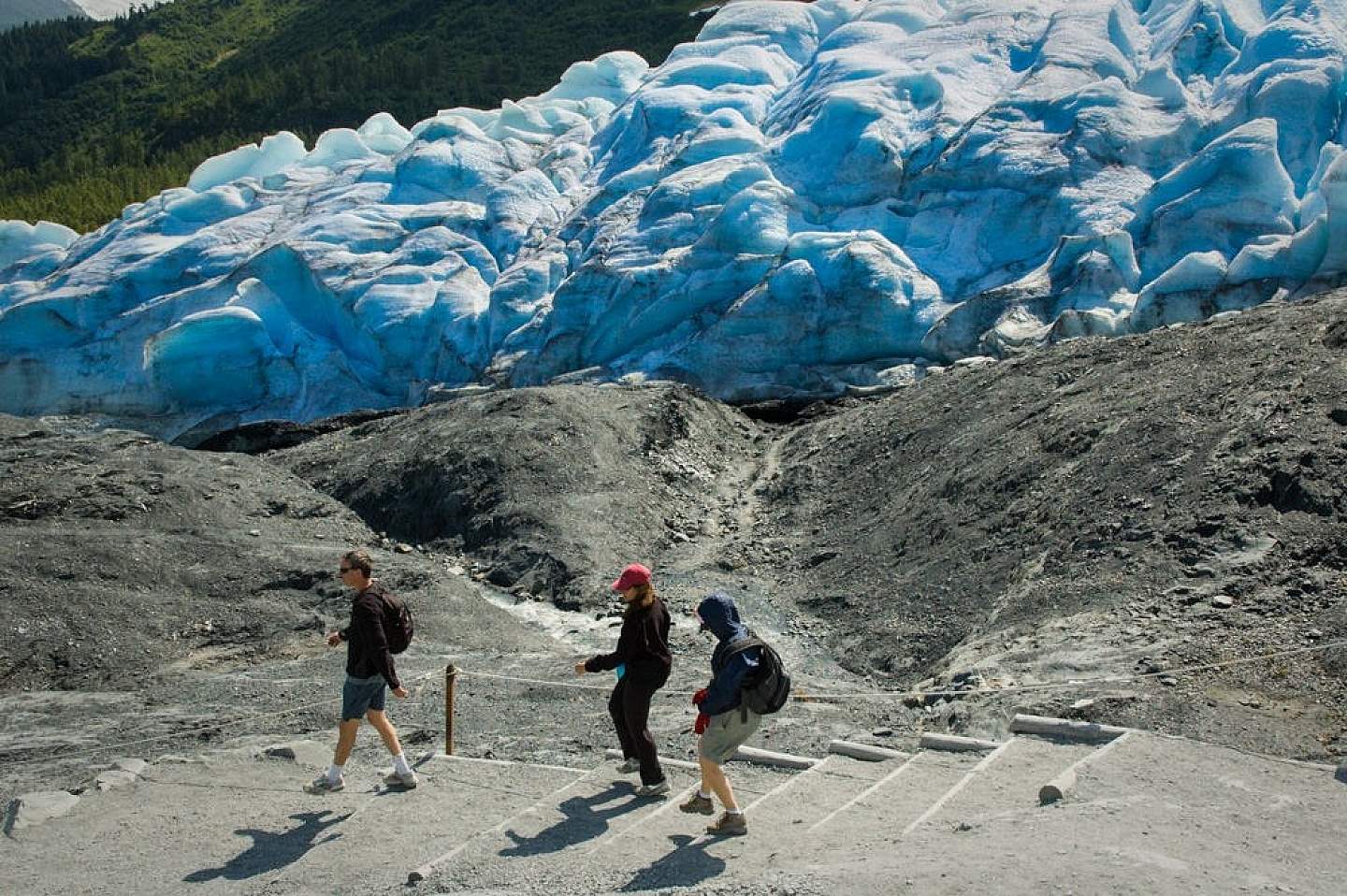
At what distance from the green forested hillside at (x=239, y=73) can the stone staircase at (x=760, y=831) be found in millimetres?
52404

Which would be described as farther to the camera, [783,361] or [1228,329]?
[783,361]

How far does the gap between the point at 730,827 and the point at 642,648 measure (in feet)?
3.12

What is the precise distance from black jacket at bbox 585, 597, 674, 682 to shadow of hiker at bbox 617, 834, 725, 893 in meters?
0.89

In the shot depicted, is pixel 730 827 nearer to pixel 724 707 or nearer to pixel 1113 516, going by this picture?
pixel 724 707

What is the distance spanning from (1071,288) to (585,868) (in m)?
19.6

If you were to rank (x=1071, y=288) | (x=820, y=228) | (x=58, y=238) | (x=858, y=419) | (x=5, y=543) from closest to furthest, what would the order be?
(x=5, y=543) < (x=858, y=419) < (x=1071, y=288) < (x=820, y=228) < (x=58, y=238)

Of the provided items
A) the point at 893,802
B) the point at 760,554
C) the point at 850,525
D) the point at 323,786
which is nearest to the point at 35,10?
the point at 760,554

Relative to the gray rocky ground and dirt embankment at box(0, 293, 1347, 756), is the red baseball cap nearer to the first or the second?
the gray rocky ground

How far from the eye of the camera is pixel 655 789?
686cm

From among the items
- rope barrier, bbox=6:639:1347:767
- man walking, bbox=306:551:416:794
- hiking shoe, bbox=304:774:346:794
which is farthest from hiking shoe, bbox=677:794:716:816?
rope barrier, bbox=6:639:1347:767

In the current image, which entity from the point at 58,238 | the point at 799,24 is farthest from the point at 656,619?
the point at 58,238

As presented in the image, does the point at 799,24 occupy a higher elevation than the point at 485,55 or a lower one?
lower

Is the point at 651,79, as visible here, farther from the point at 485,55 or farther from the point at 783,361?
the point at 485,55

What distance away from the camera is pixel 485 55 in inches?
3051
